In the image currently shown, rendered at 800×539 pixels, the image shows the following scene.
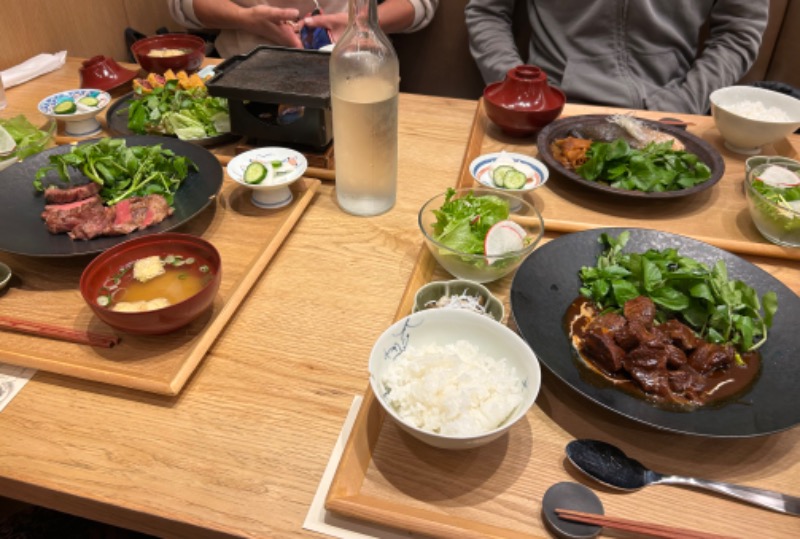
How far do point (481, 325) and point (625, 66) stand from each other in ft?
6.86

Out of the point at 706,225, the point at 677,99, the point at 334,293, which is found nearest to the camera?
the point at 334,293

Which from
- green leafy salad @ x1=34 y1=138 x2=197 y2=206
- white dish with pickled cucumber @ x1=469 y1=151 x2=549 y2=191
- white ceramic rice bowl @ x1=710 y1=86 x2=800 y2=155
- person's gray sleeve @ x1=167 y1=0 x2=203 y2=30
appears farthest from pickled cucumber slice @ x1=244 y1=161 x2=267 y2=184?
person's gray sleeve @ x1=167 y1=0 x2=203 y2=30

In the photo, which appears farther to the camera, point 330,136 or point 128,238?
point 330,136

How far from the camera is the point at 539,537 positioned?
88 centimetres

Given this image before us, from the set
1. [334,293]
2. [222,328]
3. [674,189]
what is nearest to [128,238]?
[222,328]

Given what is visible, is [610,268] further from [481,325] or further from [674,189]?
[674,189]

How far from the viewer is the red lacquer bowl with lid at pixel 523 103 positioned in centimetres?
197

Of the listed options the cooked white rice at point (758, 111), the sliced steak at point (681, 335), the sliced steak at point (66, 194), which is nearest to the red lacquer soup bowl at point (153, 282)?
the sliced steak at point (66, 194)

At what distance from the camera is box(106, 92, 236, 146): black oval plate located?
192 centimetres

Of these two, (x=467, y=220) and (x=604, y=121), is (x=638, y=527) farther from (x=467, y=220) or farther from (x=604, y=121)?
(x=604, y=121)

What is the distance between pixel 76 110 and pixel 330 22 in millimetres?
1192

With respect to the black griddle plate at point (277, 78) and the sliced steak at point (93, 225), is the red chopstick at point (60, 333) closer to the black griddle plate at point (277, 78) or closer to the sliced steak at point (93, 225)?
the sliced steak at point (93, 225)

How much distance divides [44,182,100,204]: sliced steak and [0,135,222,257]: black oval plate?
4 cm

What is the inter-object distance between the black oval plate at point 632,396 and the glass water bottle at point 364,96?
53 cm
